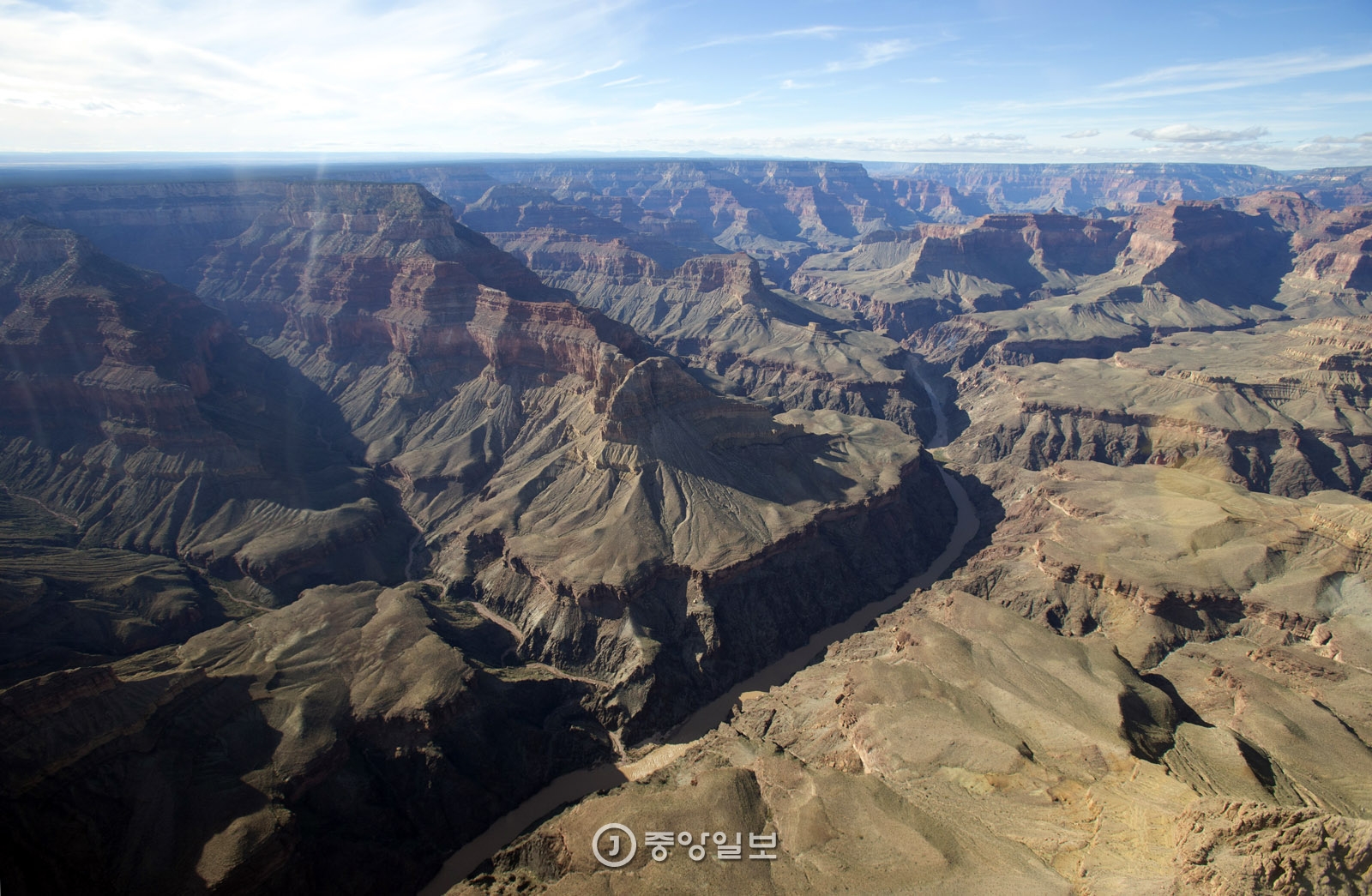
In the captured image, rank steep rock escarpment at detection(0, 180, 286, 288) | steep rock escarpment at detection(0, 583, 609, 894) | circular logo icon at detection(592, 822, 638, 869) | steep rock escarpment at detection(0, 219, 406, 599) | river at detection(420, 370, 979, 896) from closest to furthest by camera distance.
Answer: circular logo icon at detection(592, 822, 638, 869) → steep rock escarpment at detection(0, 583, 609, 894) → river at detection(420, 370, 979, 896) → steep rock escarpment at detection(0, 219, 406, 599) → steep rock escarpment at detection(0, 180, 286, 288)

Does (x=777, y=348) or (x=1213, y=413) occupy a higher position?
(x=777, y=348)

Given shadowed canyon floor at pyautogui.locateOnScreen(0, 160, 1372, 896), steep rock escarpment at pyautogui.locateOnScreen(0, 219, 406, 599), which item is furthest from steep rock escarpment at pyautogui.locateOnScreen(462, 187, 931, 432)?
steep rock escarpment at pyautogui.locateOnScreen(0, 219, 406, 599)

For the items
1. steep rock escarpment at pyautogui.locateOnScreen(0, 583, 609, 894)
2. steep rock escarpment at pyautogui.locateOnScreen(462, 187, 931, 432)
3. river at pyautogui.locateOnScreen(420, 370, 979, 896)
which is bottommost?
river at pyautogui.locateOnScreen(420, 370, 979, 896)

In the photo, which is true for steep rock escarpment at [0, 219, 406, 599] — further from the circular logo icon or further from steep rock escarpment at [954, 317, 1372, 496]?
steep rock escarpment at [954, 317, 1372, 496]

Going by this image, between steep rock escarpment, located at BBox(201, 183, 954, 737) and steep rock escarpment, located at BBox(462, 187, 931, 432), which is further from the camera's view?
steep rock escarpment, located at BBox(462, 187, 931, 432)

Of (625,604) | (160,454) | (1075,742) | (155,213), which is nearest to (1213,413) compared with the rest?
(1075,742)

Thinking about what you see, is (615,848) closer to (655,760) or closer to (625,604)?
(655,760)

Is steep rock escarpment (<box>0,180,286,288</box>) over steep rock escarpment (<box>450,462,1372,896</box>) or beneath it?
over
